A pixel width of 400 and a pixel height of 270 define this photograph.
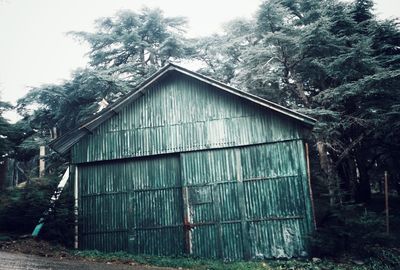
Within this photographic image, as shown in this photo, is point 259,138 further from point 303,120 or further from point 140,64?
point 140,64

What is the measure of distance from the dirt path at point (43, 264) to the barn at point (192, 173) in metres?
2.59

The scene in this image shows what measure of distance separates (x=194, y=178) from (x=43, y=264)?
5.56 metres

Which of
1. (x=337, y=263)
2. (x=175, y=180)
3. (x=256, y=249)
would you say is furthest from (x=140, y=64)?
(x=337, y=263)

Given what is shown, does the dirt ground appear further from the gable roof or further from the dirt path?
the gable roof

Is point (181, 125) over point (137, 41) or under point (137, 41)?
under

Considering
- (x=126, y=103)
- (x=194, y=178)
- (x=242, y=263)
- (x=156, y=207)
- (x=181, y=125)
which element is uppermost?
(x=126, y=103)

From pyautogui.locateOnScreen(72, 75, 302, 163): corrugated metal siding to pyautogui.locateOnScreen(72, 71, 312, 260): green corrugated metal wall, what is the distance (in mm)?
39

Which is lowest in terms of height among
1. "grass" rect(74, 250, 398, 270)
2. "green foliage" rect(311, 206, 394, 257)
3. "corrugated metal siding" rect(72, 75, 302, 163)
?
"grass" rect(74, 250, 398, 270)

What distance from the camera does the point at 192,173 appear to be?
37.5ft

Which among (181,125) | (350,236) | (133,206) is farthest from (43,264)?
(350,236)

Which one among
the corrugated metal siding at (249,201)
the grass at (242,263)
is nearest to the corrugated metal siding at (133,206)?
the corrugated metal siding at (249,201)

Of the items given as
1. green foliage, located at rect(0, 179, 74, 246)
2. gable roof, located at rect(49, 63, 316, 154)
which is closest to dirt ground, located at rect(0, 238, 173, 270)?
green foliage, located at rect(0, 179, 74, 246)

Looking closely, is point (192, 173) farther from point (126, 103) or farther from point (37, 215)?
point (37, 215)

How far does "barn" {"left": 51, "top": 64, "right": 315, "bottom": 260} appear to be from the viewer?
10.8m
